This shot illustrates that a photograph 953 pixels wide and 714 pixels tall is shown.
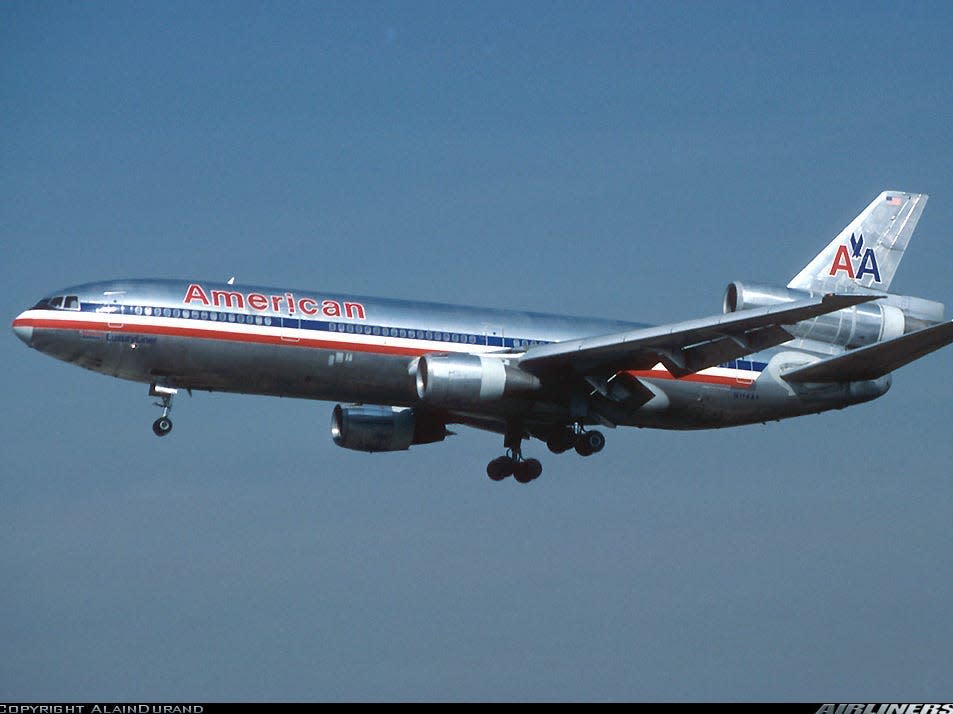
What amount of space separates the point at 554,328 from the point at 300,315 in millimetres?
9189

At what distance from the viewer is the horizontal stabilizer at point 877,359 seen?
174 ft

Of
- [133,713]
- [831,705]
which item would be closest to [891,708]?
[831,705]

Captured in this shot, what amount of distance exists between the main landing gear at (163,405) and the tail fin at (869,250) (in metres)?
23.8

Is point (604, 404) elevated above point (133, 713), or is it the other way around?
point (604, 404)

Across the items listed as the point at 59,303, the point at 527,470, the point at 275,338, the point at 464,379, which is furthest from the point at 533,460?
the point at 59,303

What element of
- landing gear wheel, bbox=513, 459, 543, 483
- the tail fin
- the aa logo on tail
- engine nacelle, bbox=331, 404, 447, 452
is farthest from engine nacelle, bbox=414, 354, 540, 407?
the aa logo on tail

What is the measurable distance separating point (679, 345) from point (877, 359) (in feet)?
27.3

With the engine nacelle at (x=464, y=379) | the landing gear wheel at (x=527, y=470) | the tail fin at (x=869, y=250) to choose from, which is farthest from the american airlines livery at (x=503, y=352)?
the tail fin at (x=869, y=250)

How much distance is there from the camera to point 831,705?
3700 cm

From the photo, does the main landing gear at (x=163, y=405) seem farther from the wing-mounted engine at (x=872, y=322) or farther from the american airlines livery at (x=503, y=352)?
the wing-mounted engine at (x=872, y=322)

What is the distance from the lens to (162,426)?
52.7m

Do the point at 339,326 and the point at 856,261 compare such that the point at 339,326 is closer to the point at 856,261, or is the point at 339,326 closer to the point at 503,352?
the point at 503,352

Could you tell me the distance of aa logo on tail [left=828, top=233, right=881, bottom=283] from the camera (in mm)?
61625

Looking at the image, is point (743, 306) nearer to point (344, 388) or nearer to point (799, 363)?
point (799, 363)
